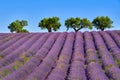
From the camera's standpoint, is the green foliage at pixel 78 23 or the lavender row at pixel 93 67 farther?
the green foliage at pixel 78 23

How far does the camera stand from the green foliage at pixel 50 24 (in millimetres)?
61031

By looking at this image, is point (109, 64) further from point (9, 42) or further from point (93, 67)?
point (9, 42)

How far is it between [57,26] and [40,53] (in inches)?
2078

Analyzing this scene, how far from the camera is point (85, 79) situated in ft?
18.9

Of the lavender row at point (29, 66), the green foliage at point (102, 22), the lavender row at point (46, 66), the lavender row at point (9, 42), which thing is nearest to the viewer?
the lavender row at point (29, 66)

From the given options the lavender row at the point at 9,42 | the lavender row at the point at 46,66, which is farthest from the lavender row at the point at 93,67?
the lavender row at the point at 9,42

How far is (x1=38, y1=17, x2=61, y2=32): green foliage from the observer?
61.0m

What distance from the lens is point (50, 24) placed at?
61.7 m

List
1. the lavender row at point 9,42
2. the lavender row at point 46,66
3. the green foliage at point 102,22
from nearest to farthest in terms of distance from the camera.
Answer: the lavender row at point 46,66 → the lavender row at point 9,42 → the green foliage at point 102,22

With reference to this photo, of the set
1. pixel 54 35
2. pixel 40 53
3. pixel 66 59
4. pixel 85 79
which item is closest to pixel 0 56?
pixel 40 53

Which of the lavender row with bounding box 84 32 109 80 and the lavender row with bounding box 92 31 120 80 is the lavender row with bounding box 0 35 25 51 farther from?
the lavender row with bounding box 92 31 120 80

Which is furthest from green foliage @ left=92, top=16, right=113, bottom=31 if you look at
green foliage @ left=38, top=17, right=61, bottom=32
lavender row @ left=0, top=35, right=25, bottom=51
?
lavender row @ left=0, top=35, right=25, bottom=51

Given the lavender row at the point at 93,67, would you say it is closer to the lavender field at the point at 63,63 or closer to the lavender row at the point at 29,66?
the lavender field at the point at 63,63

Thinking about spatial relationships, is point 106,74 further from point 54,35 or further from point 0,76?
point 54,35
